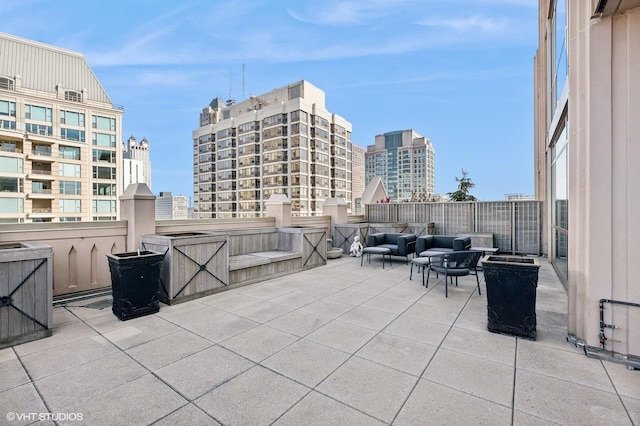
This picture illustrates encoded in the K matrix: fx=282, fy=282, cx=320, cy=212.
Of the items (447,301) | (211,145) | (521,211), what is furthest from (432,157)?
(447,301)

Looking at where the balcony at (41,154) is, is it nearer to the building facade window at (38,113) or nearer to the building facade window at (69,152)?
the building facade window at (69,152)

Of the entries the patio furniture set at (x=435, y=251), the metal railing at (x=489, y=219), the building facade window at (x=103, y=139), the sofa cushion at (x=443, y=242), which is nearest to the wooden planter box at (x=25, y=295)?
the patio furniture set at (x=435, y=251)

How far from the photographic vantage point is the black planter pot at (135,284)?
4.14 m

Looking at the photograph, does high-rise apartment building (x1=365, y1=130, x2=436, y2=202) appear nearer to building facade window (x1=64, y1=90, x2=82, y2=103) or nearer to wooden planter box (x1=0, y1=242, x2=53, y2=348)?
building facade window (x1=64, y1=90, x2=82, y2=103)

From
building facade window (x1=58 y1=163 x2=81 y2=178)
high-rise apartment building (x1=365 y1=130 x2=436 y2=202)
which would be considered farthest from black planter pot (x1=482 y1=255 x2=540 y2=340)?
high-rise apartment building (x1=365 y1=130 x2=436 y2=202)

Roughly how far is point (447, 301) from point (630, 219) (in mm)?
2715

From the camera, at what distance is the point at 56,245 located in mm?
4965

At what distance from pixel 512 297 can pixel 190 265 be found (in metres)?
4.97

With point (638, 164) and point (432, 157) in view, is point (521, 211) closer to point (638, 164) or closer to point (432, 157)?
point (638, 164)

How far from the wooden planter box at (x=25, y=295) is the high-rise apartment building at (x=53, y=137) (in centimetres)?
4013

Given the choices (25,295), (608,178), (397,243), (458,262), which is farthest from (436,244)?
(25,295)

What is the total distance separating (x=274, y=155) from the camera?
54625 mm

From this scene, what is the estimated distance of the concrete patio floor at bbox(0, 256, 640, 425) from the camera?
209cm

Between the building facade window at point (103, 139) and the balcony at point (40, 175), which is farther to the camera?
the building facade window at point (103, 139)
